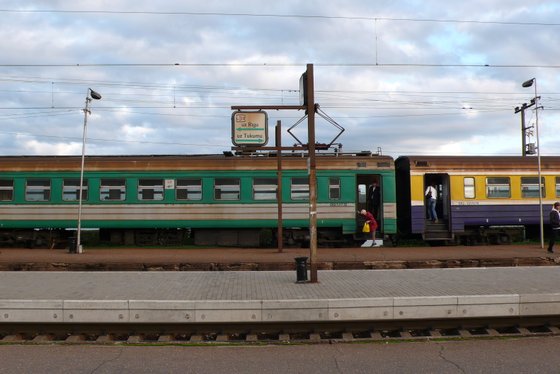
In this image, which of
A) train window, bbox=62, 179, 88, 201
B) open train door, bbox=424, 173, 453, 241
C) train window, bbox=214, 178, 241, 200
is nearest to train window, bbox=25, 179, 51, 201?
train window, bbox=62, 179, 88, 201

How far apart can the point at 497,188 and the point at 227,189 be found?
10731mm

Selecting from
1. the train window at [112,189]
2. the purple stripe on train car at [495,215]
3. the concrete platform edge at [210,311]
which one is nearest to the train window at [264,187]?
the train window at [112,189]

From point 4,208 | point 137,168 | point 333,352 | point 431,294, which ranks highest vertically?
point 137,168

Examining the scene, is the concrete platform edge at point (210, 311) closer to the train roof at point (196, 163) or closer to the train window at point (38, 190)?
the train roof at point (196, 163)

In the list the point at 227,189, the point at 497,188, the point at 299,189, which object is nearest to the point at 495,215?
the point at 497,188

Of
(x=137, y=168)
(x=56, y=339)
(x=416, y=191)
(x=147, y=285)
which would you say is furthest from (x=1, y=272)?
(x=416, y=191)

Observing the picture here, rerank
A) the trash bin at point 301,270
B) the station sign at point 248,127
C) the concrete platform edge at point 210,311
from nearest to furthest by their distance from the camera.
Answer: the concrete platform edge at point 210,311, the trash bin at point 301,270, the station sign at point 248,127

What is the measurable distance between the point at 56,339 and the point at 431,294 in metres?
6.01

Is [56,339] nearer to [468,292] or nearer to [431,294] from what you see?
[431,294]

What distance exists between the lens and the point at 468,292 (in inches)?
343

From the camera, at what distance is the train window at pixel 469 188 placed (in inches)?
785

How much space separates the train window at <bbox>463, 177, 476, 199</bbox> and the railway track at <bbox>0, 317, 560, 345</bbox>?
12.5 metres

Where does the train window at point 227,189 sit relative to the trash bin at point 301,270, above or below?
above

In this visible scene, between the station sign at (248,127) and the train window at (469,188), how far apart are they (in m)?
11.2
